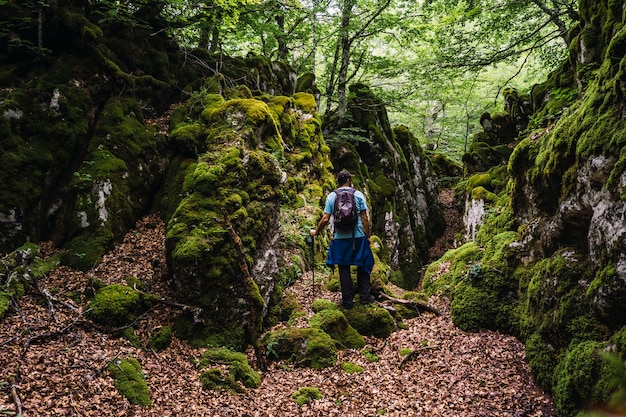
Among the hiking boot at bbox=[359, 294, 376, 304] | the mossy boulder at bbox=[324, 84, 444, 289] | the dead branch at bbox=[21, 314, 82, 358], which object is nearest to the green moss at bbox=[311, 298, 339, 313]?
the hiking boot at bbox=[359, 294, 376, 304]

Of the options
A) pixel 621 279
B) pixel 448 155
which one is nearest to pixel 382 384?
pixel 621 279

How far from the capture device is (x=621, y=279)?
13.9ft

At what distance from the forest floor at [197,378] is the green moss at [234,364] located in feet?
0.54

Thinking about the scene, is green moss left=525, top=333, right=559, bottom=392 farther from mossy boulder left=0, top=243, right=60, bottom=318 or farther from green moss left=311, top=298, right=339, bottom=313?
mossy boulder left=0, top=243, right=60, bottom=318

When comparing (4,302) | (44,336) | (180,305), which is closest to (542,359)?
(180,305)

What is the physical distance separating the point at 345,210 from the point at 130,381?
4.35 m

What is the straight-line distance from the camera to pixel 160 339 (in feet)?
19.4

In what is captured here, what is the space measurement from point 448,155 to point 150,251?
23.1m

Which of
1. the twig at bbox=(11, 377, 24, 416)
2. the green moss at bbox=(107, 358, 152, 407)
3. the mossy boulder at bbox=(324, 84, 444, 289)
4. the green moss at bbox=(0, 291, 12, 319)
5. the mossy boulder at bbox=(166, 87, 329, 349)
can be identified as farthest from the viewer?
the mossy boulder at bbox=(324, 84, 444, 289)

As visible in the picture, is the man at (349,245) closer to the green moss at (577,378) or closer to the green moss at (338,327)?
the green moss at (338,327)

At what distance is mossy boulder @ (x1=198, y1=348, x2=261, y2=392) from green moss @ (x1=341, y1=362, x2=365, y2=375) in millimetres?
1390

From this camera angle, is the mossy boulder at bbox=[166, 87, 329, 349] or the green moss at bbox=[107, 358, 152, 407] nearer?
the green moss at bbox=[107, 358, 152, 407]

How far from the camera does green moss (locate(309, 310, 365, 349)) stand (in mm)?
6879

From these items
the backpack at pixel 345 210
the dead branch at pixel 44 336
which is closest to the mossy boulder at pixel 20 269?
the dead branch at pixel 44 336
